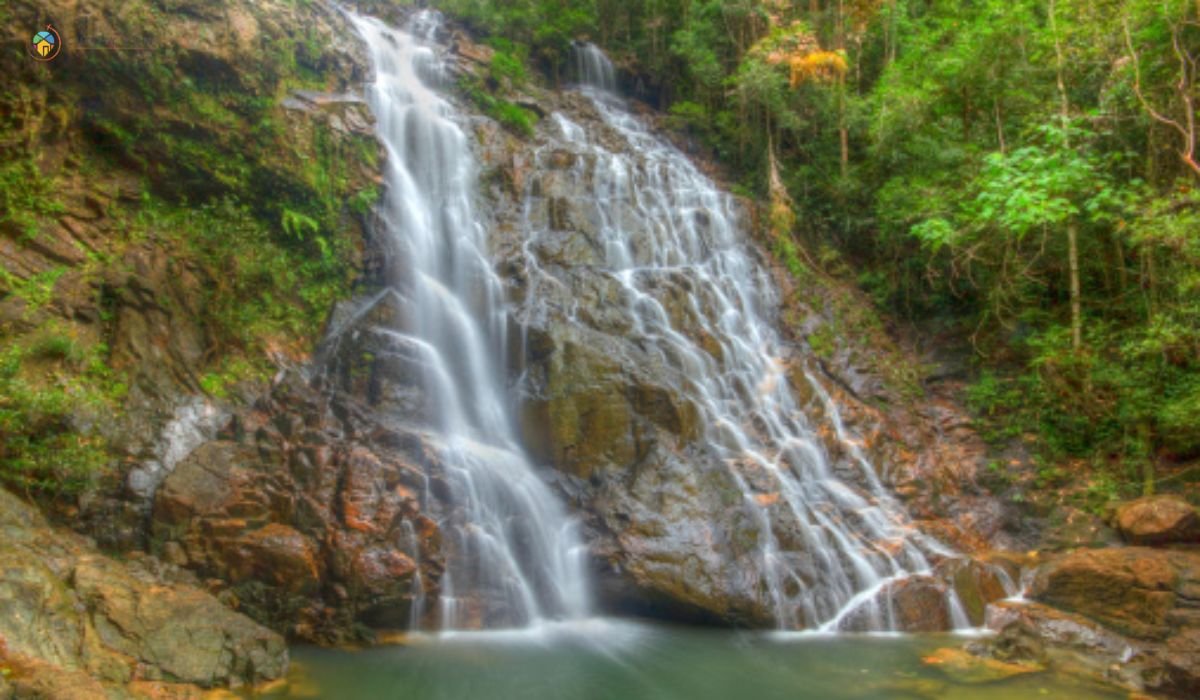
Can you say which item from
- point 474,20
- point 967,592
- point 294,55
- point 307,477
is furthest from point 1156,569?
point 474,20

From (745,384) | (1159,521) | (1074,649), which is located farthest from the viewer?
(745,384)

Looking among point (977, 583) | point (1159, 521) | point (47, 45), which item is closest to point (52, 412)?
point (47, 45)

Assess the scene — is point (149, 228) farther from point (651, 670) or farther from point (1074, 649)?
point (1074, 649)

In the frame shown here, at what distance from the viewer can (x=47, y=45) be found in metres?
8.76

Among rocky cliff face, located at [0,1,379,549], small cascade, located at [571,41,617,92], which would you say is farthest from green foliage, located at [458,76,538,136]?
small cascade, located at [571,41,617,92]

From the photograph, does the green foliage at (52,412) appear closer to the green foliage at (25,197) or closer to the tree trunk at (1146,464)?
the green foliage at (25,197)

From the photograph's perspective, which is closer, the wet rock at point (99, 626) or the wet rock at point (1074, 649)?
the wet rock at point (99, 626)

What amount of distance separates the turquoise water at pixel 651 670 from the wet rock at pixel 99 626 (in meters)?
0.62

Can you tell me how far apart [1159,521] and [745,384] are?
227 inches

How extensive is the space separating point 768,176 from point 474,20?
935cm

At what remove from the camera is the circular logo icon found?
8664 millimetres

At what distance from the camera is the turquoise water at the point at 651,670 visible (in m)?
6.72

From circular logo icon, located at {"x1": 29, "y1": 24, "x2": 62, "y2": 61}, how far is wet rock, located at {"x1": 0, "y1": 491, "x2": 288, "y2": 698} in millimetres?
5706

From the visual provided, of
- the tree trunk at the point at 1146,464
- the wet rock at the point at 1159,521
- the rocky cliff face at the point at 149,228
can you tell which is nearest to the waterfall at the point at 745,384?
the wet rock at the point at 1159,521
